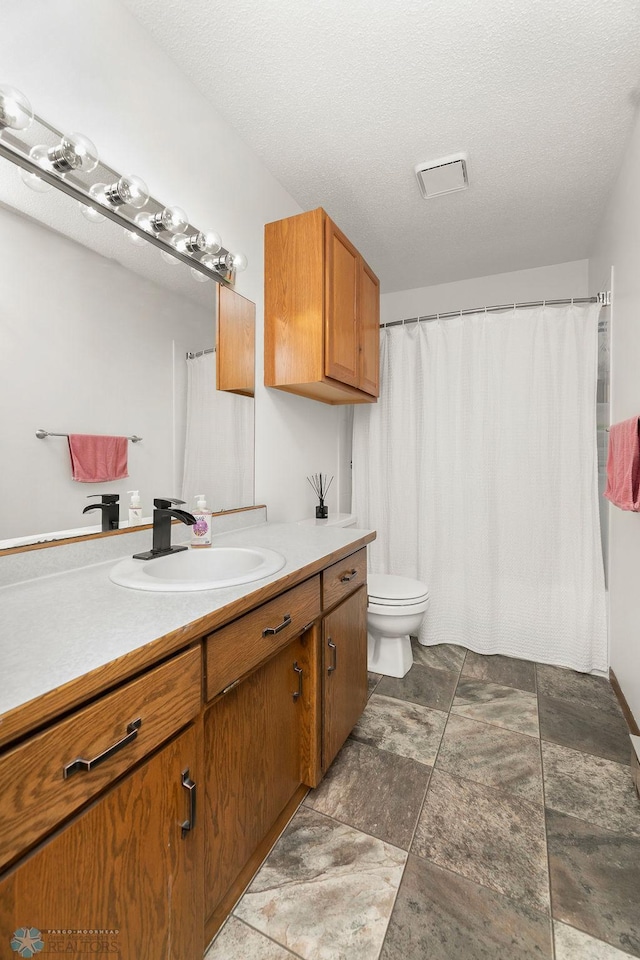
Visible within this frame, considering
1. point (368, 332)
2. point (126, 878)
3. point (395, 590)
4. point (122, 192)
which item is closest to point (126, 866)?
point (126, 878)

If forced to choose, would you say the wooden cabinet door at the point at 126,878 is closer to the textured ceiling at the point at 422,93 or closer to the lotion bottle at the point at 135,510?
the lotion bottle at the point at 135,510

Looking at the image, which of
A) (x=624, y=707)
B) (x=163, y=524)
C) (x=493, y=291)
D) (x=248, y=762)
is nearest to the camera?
(x=248, y=762)

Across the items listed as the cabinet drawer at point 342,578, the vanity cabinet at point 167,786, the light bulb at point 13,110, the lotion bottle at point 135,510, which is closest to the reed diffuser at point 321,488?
the cabinet drawer at point 342,578

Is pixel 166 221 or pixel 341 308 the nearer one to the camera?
pixel 166 221

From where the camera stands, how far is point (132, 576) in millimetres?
1057

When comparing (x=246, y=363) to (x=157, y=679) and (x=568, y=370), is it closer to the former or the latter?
(x=157, y=679)

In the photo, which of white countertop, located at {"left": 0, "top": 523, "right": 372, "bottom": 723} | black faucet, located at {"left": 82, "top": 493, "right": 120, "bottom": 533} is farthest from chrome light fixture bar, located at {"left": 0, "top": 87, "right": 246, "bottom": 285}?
white countertop, located at {"left": 0, "top": 523, "right": 372, "bottom": 723}

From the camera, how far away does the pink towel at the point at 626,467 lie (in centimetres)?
159

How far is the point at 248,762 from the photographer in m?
1.09

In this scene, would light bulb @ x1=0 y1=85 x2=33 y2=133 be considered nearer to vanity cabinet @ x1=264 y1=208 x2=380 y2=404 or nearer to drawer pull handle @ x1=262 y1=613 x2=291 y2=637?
vanity cabinet @ x1=264 y1=208 x2=380 y2=404

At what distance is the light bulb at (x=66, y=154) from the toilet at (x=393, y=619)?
66.2 inches

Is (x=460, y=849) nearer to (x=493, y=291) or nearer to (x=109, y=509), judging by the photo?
(x=109, y=509)

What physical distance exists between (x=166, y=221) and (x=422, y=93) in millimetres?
1121

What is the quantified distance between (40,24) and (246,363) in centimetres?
111
